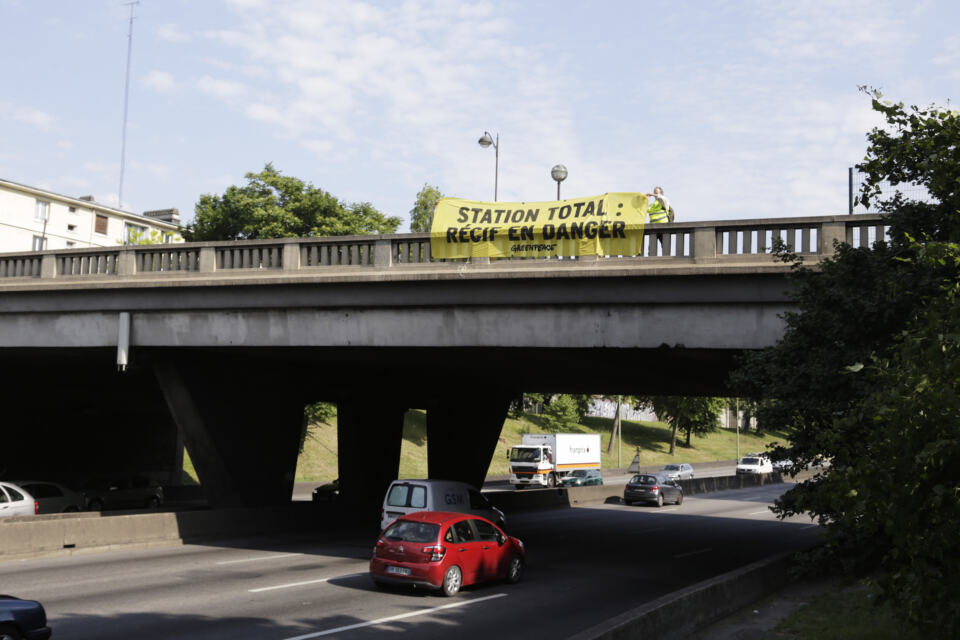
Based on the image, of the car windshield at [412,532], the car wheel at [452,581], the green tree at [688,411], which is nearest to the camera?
the car wheel at [452,581]

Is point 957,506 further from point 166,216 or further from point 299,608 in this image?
point 166,216

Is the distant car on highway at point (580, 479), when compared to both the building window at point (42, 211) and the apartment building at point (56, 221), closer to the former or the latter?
the apartment building at point (56, 221)

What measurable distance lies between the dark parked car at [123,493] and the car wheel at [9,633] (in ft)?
95.0

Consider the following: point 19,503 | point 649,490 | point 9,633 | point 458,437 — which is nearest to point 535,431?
point 649,490

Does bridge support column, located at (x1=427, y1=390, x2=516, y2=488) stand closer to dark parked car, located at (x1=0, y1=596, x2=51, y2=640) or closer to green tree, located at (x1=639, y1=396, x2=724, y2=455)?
dark parked car, located at (x1=0, y1=596, x2=51, y2=640)

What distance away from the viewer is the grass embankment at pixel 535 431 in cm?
6134

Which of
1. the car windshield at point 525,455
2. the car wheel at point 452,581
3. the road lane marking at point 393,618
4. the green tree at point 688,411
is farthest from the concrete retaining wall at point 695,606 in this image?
the green tree at point 688,411

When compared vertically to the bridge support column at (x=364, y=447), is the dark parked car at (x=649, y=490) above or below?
below

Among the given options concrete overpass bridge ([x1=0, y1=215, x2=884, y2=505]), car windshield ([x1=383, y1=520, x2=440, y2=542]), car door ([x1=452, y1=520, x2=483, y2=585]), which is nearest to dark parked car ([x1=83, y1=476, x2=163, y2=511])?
concrete overpass bridge ([x1=0, y1=215, x2=884, y2=505])

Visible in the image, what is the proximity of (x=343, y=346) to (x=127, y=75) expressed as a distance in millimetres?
23894

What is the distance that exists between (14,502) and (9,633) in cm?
1757

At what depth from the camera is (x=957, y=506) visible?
6.52 m

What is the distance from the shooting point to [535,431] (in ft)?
291

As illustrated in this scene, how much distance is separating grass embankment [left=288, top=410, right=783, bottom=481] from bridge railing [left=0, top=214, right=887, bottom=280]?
33854mm
